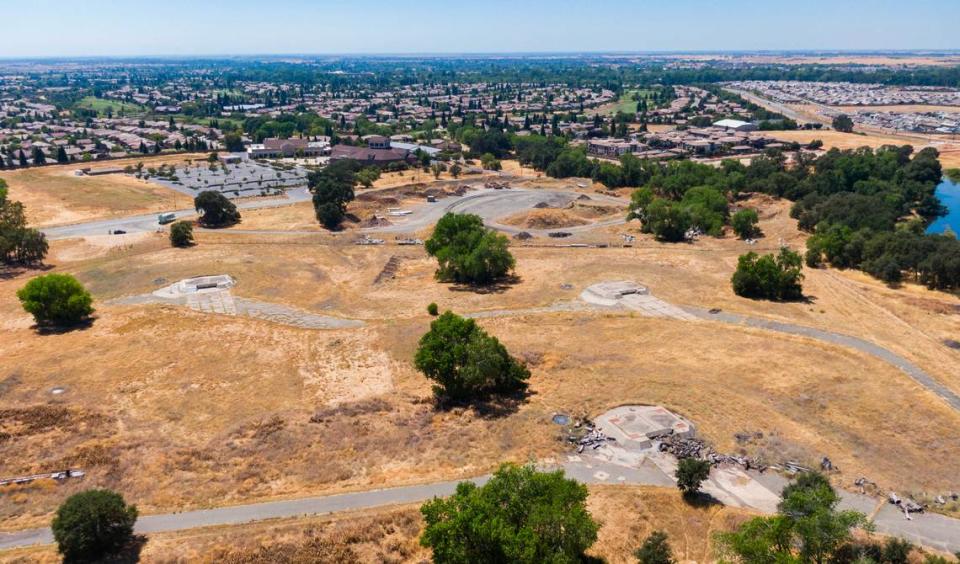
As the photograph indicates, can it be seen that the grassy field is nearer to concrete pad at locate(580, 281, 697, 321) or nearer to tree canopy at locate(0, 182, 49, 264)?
concrete pad at locate(580, 281, 697, 321)

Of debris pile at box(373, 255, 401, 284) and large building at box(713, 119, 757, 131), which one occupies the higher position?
large building at box(713, 119, 757, 131)

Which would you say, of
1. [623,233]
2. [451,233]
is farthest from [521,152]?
[451,233]

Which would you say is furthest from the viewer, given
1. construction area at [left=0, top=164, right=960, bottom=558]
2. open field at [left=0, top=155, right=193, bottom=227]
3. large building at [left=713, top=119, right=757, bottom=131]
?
large building at [left=713, top=119, right=757, bottom=131]

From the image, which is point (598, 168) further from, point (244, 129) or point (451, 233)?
point (244, 129)

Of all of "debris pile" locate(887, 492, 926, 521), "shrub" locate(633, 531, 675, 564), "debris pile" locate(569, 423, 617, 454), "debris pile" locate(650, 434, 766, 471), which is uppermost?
"shrub" locate(633, 531, 675, 564)

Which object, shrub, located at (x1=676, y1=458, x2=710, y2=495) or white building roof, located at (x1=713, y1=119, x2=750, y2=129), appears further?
white building roof, located at (x1=713, y1=119, x2=750, y2=129)

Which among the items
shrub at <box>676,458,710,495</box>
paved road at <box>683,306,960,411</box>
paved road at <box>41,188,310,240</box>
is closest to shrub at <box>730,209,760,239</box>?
paved road at <box>683,306,960,411</box>

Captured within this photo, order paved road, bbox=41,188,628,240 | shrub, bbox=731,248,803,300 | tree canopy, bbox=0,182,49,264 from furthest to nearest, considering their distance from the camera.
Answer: paved road, bbox=41,188,628,240 → tree canopy, bbox=0,182,49,264 → shrub, bbox=731,248,803,300

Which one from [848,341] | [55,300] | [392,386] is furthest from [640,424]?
[55,300]
